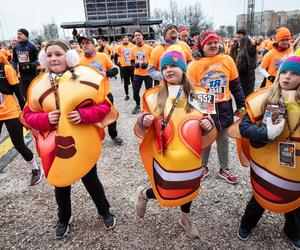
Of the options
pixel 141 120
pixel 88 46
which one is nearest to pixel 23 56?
pixel 88 46

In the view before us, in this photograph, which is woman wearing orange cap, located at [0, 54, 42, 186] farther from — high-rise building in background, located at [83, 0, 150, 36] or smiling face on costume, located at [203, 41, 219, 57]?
high-rise building in background, located at [83, 0, 150, 36]

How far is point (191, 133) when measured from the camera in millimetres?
2254

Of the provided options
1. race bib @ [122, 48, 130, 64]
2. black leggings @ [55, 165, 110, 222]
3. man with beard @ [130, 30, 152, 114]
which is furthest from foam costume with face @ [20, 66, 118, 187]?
race bib @ [122, 48, 130, 64]

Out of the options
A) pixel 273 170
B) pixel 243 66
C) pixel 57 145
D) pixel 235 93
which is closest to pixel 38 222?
pixel 57 145

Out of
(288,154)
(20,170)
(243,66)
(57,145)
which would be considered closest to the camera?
(288,154)

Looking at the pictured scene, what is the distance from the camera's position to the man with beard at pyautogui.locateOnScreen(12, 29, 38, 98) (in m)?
6.80

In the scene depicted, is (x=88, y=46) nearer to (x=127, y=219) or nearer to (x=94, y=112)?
(x=94, y=112)

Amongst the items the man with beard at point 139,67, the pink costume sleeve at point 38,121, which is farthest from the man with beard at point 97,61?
the pink costume sleeve at point 38,121

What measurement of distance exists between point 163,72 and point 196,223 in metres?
1.70

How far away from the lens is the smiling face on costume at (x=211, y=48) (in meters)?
3.25

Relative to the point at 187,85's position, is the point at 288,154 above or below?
below

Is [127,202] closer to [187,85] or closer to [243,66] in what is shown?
[187,85]

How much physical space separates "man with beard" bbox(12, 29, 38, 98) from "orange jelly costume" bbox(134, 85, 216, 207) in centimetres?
582

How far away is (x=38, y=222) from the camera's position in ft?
10.1
